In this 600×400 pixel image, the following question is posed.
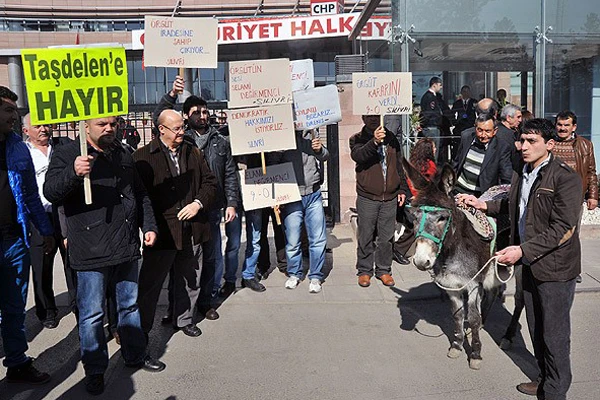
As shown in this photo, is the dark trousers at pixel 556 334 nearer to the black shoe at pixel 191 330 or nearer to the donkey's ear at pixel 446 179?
the donkey's ear at pixel 446 179

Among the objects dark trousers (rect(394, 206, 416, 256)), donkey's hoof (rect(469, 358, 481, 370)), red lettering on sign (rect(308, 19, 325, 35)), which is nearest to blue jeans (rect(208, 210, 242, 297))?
dark trousers (rect(394, 206, 416, 256))

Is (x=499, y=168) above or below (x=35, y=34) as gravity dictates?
below

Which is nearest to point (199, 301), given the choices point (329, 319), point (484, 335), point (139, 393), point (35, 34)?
point (329, 319)

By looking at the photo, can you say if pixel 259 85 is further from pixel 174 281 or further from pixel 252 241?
pixel 174 281

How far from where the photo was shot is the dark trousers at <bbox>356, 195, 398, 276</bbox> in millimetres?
7211

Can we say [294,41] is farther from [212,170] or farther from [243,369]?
[243,369]

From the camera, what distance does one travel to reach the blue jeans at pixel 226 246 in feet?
20.6

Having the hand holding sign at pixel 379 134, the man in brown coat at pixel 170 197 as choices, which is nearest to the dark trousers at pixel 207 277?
the man in brown coat at pixel 170 197

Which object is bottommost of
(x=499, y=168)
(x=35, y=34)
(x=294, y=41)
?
(x=499, y=168)

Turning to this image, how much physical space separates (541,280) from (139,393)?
3068 mm

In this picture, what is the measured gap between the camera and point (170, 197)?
17.6 ft

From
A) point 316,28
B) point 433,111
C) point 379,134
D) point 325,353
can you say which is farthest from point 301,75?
point 316,28

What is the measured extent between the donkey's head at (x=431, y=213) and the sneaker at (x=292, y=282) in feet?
9.44

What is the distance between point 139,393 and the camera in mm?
4637
